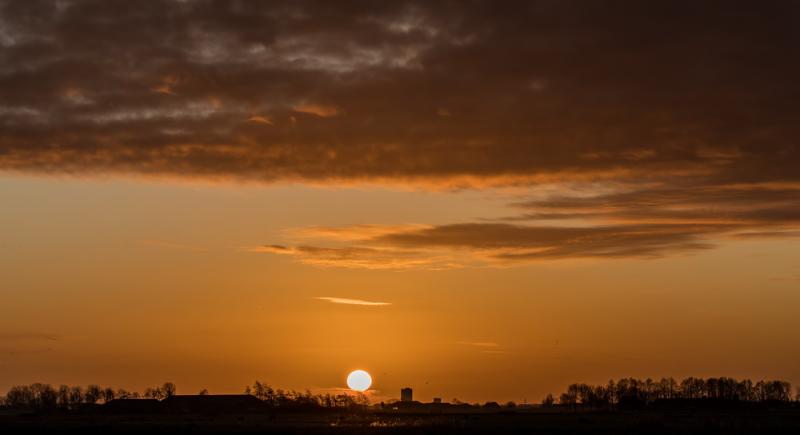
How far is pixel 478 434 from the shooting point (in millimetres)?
91625

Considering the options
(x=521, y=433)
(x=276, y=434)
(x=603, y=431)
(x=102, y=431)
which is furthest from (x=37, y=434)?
(x=603, y=431)

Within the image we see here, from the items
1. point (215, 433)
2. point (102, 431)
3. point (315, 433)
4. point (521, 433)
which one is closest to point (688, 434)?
point (521, 433)

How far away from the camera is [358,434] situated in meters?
95.8

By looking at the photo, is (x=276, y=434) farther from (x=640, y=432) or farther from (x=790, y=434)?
(x=790, y=434)

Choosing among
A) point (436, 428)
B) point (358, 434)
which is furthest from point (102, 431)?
point (436, 428)

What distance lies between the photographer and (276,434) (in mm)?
95562

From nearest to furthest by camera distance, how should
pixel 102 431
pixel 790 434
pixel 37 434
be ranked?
1. pixel 790 434
2. pixel 37 434
3. pixel 102 431

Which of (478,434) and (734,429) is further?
(734,429)

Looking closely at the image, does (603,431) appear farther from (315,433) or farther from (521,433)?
(315,433)

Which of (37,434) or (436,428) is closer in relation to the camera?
(37,434)

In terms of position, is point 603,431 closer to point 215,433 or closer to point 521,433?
point 521,433

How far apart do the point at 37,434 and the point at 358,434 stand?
3019cm

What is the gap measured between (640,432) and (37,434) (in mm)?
56780

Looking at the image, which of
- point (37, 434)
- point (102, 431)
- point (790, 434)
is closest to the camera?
point (790, 434)
